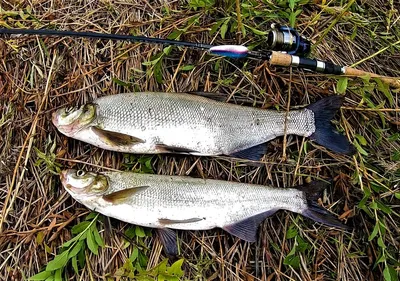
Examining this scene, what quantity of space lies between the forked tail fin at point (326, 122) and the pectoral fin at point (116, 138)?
1208mm

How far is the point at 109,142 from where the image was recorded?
9.99 ft

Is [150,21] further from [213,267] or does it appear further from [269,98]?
[213,267]

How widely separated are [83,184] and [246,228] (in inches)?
43.1

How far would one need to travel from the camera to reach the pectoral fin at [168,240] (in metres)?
3.03

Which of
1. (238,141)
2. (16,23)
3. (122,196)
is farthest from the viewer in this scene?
(16,23)

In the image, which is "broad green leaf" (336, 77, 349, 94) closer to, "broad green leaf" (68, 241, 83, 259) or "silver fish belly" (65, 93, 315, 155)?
"silver fish belly" (65, 93, 315, 155)

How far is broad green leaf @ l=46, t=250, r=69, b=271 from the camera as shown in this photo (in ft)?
9.40

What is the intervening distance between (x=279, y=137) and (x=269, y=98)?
0.95ft

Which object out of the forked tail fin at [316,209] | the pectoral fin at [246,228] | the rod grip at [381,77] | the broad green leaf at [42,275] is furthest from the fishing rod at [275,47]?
the broad green leaf at [42,275]

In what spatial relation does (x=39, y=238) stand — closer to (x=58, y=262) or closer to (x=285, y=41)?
(x=58, y=262)

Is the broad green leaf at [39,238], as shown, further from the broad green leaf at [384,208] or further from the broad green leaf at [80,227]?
the broad green leaf at [384,208]

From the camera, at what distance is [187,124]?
3.10 m

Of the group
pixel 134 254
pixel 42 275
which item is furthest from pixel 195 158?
pixel 42 275

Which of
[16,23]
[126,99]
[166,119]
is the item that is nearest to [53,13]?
[16,23]
